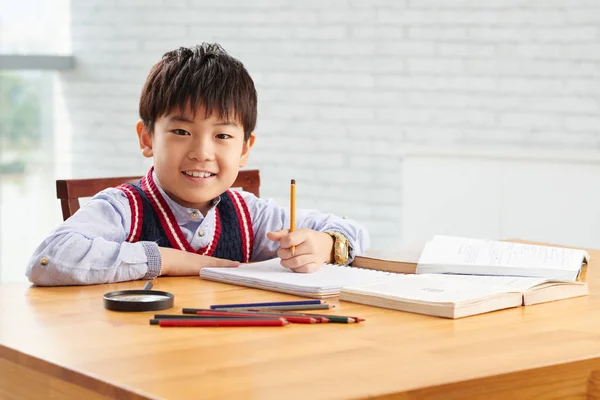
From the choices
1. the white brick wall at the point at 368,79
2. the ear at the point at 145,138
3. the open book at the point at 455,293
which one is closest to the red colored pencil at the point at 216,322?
the open book at the point at 455,293

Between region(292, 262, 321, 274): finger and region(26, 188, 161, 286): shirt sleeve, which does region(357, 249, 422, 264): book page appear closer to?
region(292, 262, 321, 274): finger

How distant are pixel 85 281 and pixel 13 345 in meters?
0.44

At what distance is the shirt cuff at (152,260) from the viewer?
168 cm

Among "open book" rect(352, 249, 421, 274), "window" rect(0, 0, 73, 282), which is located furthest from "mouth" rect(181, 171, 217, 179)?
"window" rect(0, 0, 73, 282)

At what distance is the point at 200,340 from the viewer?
3.93ft

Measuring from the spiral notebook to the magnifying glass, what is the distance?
18cm

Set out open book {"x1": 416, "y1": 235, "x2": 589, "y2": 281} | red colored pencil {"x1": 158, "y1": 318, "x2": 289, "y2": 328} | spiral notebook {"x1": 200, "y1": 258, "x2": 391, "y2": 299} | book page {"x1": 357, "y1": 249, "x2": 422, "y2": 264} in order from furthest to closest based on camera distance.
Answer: book page {"x1": 357, "y1": 249, "x2": 422, "y2": 264}
open book {"x1": 416, "y1": 235, "x2": 589, "y2": 281}
spiral notebook {"x1": 200, "y1": 258, "x2": 391, "y2": 299}
red colored pencil {"x1": 158, "y1": 318, "x2": 289, "y2": 328}

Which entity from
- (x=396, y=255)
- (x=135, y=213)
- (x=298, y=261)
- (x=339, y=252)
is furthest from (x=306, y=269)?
(x=135, y=213)

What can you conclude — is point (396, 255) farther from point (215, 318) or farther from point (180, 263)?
point (215, 318)

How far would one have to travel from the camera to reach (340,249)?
184cm

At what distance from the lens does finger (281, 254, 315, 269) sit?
1.69m

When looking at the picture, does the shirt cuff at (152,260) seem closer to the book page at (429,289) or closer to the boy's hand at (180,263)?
the boy's hand at (180,263)

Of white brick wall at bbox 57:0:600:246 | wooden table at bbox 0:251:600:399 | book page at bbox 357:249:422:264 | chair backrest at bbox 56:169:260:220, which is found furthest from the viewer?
white brick wall at bbox 57:0:600:246

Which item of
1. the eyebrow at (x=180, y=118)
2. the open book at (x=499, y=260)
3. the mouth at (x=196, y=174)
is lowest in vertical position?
the open book at (x=499, y=260)
